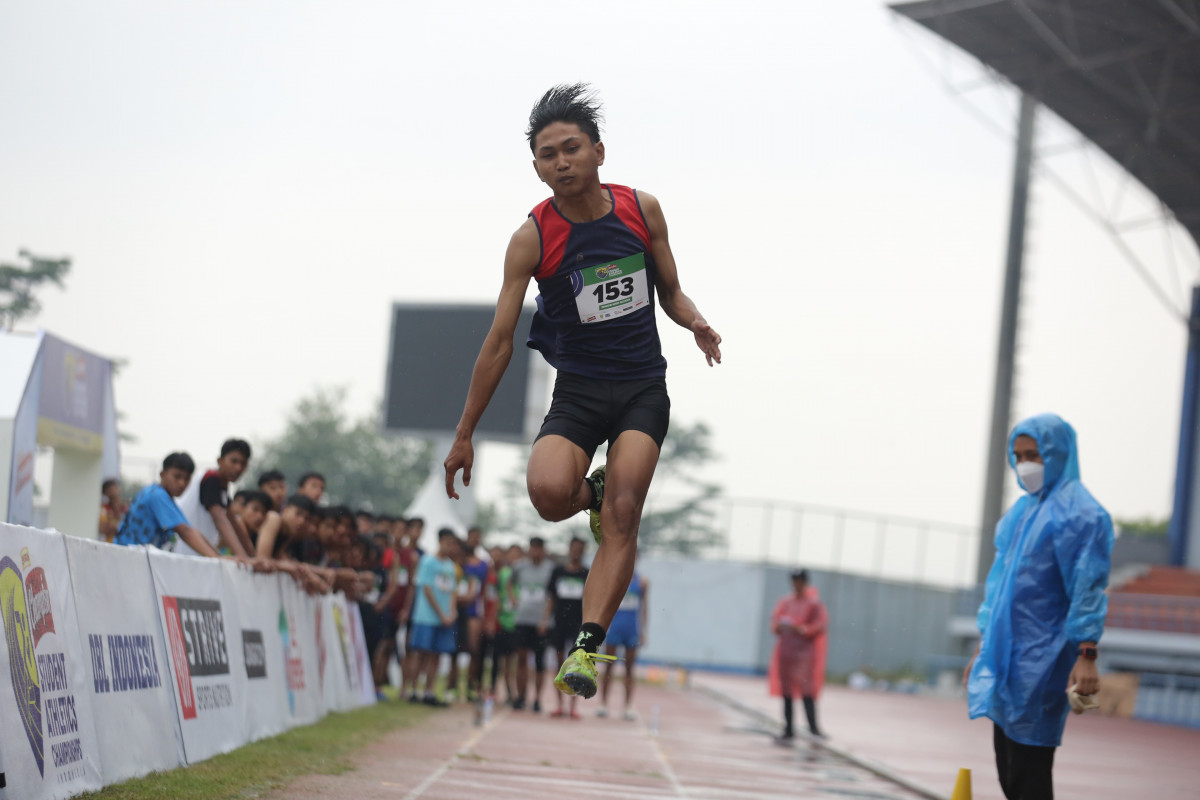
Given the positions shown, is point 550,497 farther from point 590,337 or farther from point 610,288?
point 610,288

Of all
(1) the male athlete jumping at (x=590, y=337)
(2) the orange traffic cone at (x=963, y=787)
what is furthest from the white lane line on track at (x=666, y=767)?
(1) the male athlete jumping at (x=590, y=337)

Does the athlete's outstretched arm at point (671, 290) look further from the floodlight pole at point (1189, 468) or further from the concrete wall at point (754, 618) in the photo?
the floodlight pole at point (1189, 468)

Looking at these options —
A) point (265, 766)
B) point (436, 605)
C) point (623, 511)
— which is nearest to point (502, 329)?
point (623, 511)

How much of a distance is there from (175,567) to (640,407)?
132 inches

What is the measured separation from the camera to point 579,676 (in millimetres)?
4461

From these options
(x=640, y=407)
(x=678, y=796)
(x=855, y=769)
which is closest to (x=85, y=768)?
(x=640, y=407)

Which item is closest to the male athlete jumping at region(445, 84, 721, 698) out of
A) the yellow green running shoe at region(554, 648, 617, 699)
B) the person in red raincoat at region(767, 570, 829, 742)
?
the yellow green running shoe at region(554, 648, 617, 699)

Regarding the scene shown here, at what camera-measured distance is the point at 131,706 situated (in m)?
6.32

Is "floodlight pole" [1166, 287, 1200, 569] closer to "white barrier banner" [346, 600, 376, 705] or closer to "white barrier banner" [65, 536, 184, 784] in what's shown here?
"white barrier banner" [346, 600, 376, 705]

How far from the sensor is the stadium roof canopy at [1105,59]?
90.6ft

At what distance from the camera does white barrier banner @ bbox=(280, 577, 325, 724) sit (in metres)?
9.70

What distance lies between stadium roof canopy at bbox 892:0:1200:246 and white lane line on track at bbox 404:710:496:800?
69.2ft

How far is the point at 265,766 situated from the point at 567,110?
4084 mm

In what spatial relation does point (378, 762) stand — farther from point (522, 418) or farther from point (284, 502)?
point (522, 418)
